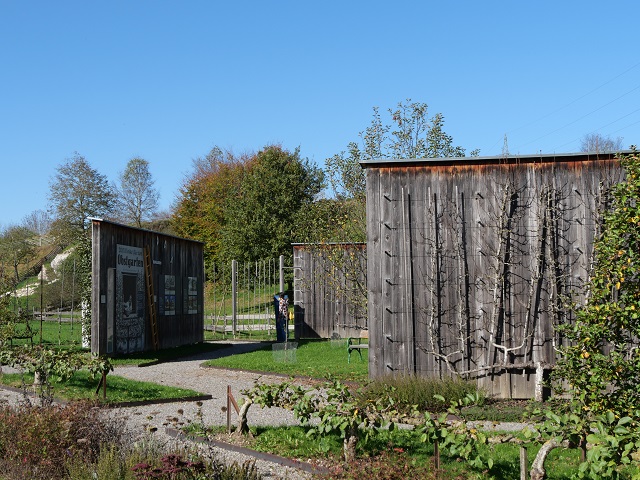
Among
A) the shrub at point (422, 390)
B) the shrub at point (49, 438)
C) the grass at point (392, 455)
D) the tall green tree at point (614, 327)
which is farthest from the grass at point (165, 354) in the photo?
the tall green tree at point (614, 327)

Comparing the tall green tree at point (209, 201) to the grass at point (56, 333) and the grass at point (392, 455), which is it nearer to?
the grass at point (56, 333)

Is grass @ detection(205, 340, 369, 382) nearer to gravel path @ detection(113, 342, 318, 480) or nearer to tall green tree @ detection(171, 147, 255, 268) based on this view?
gravel path @ detection(113, 342, 318, 480)

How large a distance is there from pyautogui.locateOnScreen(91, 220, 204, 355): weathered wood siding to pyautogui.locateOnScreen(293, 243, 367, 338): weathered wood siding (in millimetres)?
3406

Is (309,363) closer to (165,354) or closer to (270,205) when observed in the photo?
(165,354)

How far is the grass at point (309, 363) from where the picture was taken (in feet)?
45.1

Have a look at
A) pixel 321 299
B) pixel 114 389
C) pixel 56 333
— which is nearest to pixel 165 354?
pixel 321 299

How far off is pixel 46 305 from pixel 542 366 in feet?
101

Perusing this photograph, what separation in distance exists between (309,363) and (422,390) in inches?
249

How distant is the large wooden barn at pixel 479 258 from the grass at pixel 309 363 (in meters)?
1.55

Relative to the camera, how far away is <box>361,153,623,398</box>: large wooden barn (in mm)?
11383

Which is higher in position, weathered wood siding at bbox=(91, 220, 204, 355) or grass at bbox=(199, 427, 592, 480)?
weathered wood siding at bbox=(91, 220, 204, 355)

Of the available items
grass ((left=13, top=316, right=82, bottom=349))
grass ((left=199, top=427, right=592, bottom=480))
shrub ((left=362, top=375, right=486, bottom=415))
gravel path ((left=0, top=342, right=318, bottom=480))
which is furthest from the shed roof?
grass ((left=13, top=316, right=82, bottom=349))

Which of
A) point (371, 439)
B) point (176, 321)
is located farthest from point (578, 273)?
point (176, 321)

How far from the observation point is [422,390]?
995 centimetres
